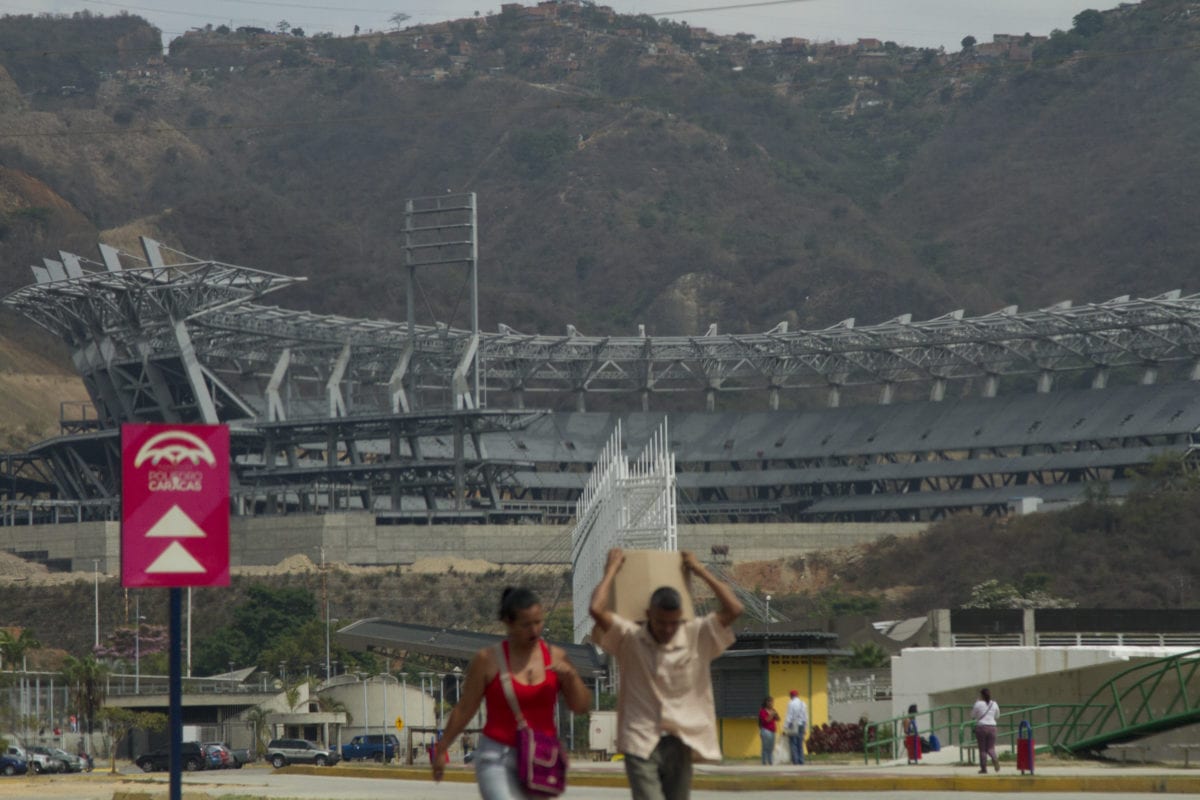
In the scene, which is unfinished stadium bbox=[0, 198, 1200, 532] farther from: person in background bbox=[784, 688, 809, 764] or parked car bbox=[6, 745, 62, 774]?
person in background bbox=[784, 688, 809, 764]

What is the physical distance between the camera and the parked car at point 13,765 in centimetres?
5616

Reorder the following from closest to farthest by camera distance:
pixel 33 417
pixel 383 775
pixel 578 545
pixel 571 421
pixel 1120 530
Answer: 1. pixel 383 775
2. pixel 578 545
3. pixel 1120 530
4. pixel 571 421
5. pixel 33 417

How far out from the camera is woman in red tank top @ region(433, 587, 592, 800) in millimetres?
12469

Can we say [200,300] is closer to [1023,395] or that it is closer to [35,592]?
[35,592]

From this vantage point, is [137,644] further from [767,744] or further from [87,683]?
[767,744]

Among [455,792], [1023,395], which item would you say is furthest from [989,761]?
[1023,395]

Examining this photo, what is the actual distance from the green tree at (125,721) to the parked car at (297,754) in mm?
11674

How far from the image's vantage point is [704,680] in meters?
13.4

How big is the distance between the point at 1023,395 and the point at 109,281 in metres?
56.0

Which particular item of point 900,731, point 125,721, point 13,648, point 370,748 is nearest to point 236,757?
point 370,748

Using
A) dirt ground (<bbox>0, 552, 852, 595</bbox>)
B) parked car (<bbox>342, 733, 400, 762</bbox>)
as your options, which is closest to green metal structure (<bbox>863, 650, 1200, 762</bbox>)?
parked car (<bbox>342, 733, 400, 762</bbox>)

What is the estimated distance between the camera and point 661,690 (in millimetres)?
13297

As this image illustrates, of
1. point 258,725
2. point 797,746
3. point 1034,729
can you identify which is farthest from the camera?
point 258,725

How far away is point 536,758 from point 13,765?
47.3 metres
